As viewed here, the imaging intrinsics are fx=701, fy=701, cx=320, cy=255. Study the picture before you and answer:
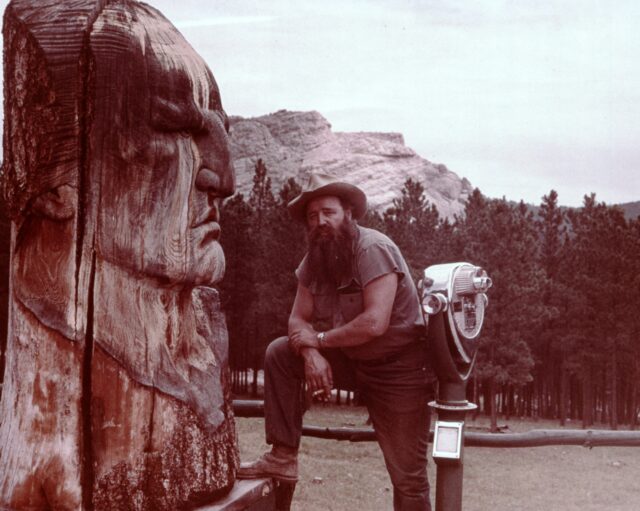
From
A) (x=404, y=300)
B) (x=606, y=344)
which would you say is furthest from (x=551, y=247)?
(x=404, y=300)

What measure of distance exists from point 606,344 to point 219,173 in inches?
868

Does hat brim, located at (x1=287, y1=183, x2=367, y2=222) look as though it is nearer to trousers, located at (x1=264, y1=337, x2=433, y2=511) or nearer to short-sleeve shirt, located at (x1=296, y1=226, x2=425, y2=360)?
short-sleeve shirt, located at (x1=296, y1=226, x2=425, y2=360)

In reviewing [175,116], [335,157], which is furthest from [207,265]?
[335,157]

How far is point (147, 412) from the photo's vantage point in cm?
209

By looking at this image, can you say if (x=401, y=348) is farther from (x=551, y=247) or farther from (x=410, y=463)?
(x=551, y=247)

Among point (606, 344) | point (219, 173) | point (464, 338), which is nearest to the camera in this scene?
point (219, 173)

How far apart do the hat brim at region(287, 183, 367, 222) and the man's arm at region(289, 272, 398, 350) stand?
0.43 m

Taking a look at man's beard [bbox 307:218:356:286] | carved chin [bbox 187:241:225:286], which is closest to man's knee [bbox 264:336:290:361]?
man's beard [bbox 307:218:356:286]

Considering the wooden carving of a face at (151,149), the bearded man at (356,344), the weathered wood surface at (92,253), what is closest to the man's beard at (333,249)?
the bearded man at (356,344)

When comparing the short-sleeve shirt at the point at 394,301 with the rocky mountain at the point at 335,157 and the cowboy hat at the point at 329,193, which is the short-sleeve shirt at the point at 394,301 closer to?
the cowboy hat at the point at 329,193

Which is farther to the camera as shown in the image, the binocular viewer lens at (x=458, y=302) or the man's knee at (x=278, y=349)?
the man's knee at (x=278, y=349)

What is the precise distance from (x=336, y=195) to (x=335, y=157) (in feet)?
361

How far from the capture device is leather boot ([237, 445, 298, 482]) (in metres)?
2.83

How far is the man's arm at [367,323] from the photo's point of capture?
2.98 m
